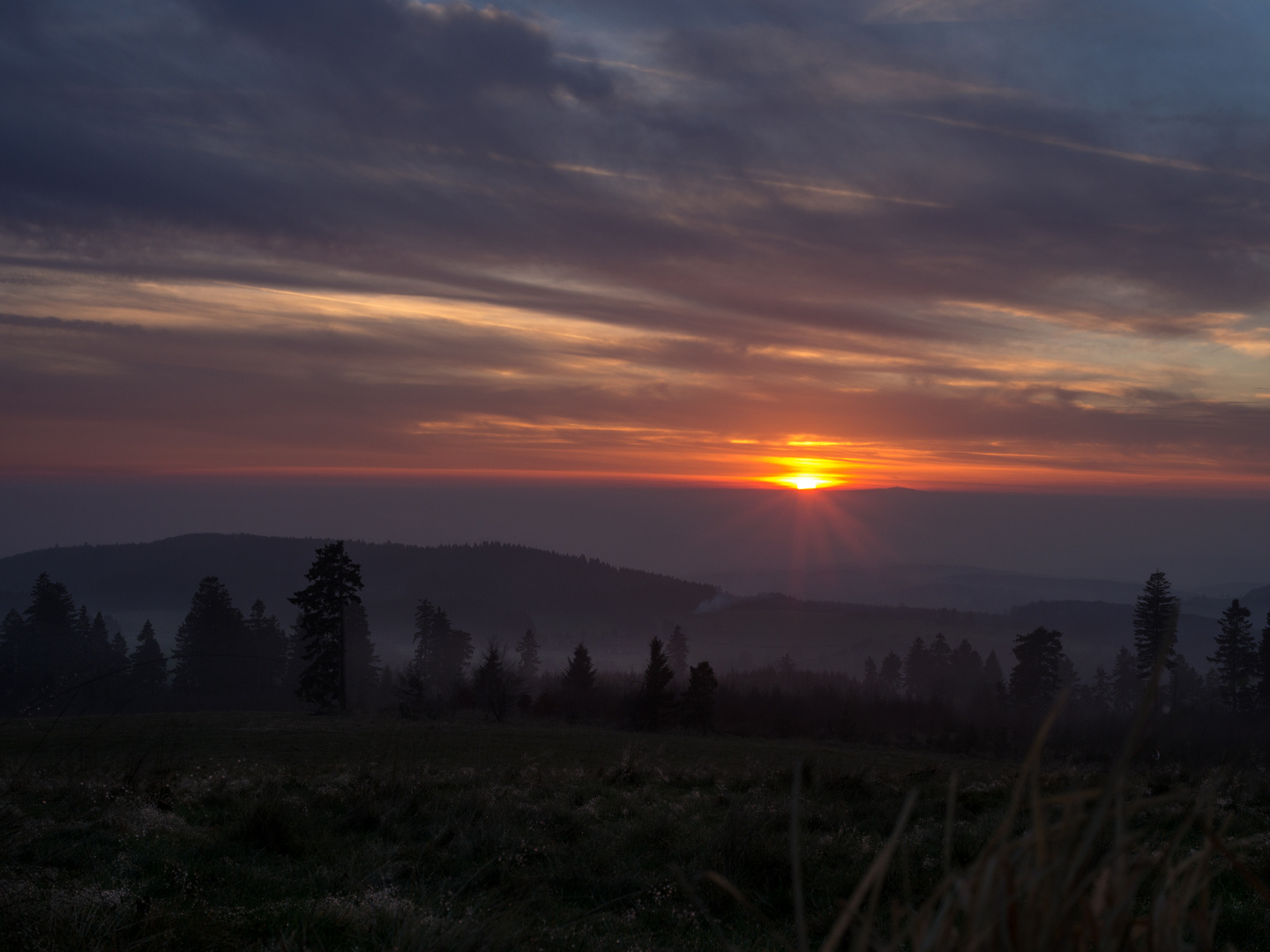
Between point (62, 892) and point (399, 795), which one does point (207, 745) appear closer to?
point (399, 795)

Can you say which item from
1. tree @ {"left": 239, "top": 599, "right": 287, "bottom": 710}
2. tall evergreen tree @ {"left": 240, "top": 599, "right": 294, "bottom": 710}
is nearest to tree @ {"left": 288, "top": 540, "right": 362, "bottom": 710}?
tall evergreen tree @ {"left": 240, "top": 599, "right": 294, "bottom": 710}

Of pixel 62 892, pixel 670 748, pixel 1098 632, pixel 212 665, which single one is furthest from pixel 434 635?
pixel 1098 632

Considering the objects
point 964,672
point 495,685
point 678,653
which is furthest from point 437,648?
point 964,672

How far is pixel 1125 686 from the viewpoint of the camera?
2680 inches

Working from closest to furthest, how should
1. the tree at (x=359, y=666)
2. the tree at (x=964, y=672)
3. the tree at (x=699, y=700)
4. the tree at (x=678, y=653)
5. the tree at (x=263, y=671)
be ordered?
the tree at (x=699, y=700) → the tree at (x=263, y=671) → the tree at (x=359, y=666) → the tree at (x=964, y=672) → the tree at (x=678, y=653)

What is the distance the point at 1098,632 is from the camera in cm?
19450

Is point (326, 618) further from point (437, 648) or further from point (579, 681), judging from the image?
point (437, 648)

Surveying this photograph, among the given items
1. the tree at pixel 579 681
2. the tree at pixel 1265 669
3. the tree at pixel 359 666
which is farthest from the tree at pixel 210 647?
the tree at pixel 1265 669

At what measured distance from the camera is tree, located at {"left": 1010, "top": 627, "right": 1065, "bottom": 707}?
4922cm

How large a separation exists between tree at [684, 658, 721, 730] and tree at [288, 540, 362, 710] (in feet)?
53.0

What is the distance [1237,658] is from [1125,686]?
70.7ft

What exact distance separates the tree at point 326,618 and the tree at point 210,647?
16.6 m

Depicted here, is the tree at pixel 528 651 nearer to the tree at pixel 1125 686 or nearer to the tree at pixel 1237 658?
the tree at pixel 1125 686

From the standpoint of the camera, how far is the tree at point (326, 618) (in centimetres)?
3441
